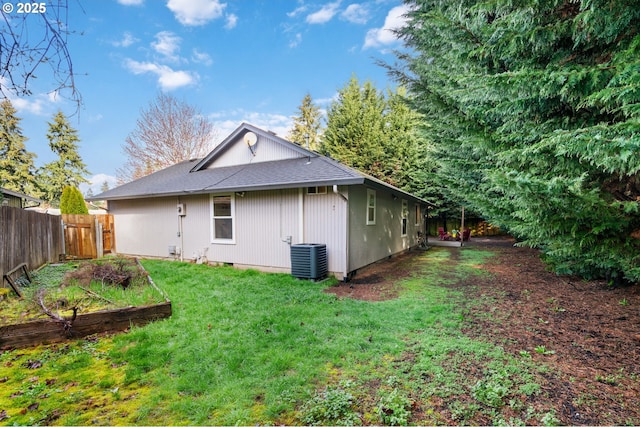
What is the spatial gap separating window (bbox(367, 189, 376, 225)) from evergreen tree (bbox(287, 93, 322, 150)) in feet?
71.0

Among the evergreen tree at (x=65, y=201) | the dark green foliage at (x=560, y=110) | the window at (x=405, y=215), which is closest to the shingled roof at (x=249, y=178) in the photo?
the evergreen tree at (x=65, y=201)

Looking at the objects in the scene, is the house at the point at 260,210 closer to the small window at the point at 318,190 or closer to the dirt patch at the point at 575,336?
the small window at the point at 318,190

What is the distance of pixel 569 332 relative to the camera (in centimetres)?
353

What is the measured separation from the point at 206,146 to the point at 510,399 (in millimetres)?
22410

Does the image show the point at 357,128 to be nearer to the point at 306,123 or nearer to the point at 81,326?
the point at 306,123

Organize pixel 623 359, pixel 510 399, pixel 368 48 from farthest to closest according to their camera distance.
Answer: pixel 368 48 < pixel 623 359 < pixel 510 399

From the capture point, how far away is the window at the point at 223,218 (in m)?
8.57

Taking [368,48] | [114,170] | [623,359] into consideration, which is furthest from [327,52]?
[114,170]

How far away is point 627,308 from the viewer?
13.3 feet

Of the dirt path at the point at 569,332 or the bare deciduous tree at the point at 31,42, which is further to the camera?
the dirt path at the point at 569,332

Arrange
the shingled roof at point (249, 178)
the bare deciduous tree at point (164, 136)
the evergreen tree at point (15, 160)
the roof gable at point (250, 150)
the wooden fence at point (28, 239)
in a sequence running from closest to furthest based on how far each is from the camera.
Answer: the wooden fence at point (28, 239) → the shingled roof at point (249, 178) → the roof gable at point (250, 150) → the bare deciduous tree at point (164, 136) → the evergreen tree at point (15, 160)

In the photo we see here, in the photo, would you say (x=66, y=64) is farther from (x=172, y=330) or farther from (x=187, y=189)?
(x=187, y=189)

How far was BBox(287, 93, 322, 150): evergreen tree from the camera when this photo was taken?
29438 mm

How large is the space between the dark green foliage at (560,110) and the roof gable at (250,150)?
554 centimetres
